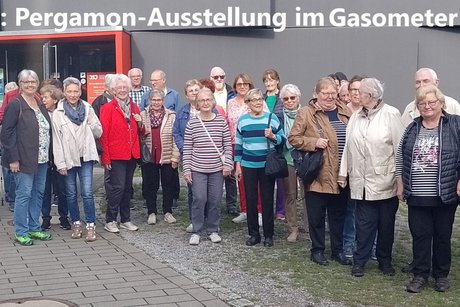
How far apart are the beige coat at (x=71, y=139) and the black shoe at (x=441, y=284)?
401cm

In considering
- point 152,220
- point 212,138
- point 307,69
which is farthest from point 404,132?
point 307,69

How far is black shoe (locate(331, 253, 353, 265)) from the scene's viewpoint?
6570 millimetres

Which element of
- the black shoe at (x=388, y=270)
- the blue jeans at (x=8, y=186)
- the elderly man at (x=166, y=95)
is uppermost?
the elderly man at (x=166, y=95)

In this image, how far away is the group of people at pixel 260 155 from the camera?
5699mm

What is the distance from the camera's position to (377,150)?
598cm

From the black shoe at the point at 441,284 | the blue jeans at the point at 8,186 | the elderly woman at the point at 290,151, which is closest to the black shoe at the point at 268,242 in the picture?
the elderly woman at the point at 290,151

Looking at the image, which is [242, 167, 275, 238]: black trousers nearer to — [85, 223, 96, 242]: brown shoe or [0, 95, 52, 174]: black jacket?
[85, 223, 96, 242]: brown shoe

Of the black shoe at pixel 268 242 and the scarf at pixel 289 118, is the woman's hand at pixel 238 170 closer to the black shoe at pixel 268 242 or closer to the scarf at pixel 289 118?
the scarf at pixel 289 118

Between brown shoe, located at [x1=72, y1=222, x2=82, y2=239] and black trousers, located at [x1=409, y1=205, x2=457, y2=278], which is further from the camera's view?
brown shoe, located at [x1=72, y1=222, x2=82, y2=239]

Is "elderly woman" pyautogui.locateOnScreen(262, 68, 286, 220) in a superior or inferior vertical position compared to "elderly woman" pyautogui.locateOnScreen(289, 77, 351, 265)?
superior

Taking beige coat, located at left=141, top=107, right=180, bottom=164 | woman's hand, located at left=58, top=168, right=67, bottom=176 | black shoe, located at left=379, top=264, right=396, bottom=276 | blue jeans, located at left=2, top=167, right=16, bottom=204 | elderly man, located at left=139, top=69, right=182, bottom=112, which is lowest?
black shoe, located at left=379, top=264, right=396, bottom=276

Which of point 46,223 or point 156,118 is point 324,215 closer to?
point 156,118

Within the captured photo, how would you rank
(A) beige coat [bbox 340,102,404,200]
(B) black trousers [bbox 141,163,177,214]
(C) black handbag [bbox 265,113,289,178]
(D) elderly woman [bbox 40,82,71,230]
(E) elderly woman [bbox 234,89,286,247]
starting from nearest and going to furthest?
1. (A) beige coat [bbox 340,102,404,200]
2. (C) black handbag [bbox 265,113,289,178]
3. (E) elderly woman [bbox 234,89,286,247]
4. (D) elderly woman [bbox 40,82,71,230]
5. (B) black trousers [bbox 141,163,177,214]

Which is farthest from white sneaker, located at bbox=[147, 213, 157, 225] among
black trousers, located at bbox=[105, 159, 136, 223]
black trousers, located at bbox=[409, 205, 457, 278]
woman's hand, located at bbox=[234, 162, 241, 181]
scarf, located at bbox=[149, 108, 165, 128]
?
black trousers, located at bbox=[409, 205, 457, 278]
